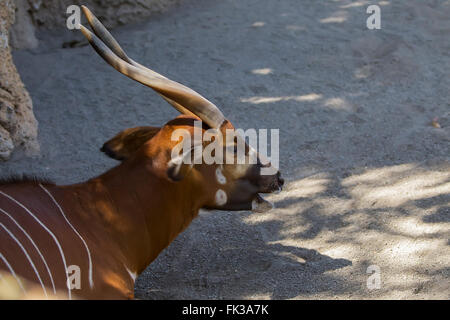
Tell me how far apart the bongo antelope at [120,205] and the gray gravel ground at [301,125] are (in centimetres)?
53

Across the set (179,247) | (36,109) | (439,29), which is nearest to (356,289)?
(179,247)

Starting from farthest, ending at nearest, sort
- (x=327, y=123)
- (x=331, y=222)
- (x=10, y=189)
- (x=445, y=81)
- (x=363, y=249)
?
(x=445, y=81) < (x=327, y=123) < (x=331, y=222) < (x=363, y=249) < (x=10, y=189)

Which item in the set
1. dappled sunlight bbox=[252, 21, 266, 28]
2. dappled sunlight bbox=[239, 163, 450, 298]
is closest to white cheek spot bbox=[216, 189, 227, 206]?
dappled sunlight bbox=[239, 163, 450, 298]

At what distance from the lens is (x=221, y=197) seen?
3006 millimetres

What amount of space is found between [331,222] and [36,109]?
2898 mm

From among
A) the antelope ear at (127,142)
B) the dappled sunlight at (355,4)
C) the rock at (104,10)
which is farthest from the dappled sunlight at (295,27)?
the antelope ear at (127,142)

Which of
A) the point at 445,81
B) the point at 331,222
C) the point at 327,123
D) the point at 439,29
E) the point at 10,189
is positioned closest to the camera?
the point at 10,189

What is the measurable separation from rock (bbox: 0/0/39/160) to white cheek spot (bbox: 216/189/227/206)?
7.13 feet

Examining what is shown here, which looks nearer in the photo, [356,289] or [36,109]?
[356,289]

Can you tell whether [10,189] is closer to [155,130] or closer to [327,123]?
[155,130]

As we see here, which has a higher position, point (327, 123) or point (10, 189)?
point (327, 123)

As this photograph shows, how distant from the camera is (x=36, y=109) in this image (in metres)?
5.43

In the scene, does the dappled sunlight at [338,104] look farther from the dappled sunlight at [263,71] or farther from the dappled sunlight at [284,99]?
the dappled sunlight at [263,71]

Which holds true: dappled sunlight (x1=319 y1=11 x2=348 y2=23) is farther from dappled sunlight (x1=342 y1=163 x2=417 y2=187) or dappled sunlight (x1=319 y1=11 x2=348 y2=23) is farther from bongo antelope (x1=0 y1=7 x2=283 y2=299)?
bongo antelope (x1=0 y1=7 x2=283 y2=299)
